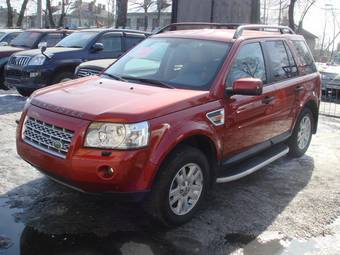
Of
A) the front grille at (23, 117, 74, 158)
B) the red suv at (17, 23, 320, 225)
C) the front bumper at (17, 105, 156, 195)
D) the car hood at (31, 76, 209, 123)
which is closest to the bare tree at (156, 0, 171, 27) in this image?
the red suv at (17, 23, 320, 225)

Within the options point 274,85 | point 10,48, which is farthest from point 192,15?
point 274,85

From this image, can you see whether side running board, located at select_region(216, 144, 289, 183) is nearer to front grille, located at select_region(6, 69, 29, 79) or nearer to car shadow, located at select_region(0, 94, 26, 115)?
car shadow, located at select_region(0, 94, 26, 115)

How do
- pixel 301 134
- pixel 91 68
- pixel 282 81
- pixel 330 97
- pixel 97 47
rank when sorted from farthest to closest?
1. pixel 330 97
2. pixel 97 47
3. pixel 91 68
4. pixel 301 134
5. pixel 282 81

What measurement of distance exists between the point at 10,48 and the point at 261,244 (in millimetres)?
10313

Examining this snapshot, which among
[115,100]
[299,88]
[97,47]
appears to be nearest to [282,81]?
[299,88]

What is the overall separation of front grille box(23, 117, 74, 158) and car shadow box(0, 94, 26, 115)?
4904mm

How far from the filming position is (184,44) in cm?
527

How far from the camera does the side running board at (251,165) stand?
4926 mm

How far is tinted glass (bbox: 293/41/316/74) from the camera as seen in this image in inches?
255

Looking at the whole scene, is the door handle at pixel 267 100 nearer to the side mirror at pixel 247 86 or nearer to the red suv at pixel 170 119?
the red suv at pixel 170 119

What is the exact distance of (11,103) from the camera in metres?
10.1

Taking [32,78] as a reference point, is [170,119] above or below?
above

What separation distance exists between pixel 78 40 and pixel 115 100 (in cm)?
762

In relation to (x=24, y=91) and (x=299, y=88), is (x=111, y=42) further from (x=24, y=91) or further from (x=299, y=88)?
(x=299, y=88)
